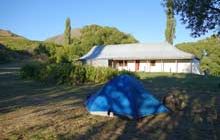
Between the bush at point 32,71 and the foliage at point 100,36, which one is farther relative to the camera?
the foliage at point 100,36

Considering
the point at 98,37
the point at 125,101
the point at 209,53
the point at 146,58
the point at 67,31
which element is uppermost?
the point at 67,31

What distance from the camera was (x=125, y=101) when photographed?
10859 millimetres

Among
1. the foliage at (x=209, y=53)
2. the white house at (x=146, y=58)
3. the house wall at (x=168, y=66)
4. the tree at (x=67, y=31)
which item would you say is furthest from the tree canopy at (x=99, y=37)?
the house wall at (x=168, y=66)

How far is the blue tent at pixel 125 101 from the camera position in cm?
1082

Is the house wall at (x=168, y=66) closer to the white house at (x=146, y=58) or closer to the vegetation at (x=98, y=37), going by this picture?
the white house at (x=146, y=58)

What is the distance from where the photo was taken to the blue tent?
1082cm

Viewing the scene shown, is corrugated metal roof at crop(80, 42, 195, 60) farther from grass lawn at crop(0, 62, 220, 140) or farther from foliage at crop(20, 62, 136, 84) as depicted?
grass lawn at crop(0, 62, 220, 140)

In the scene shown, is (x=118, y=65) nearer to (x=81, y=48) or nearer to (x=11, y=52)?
(x=81, y=48)

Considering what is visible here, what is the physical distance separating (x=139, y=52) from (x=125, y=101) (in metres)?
43.1

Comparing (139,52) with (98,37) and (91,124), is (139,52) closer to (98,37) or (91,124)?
(98,37)

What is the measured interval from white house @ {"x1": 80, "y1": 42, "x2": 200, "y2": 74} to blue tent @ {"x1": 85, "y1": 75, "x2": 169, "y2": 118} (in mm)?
37209

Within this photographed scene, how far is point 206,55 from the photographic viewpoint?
66688 millimetres

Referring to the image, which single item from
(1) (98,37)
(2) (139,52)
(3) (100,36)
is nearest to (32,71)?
(2) (139,52)

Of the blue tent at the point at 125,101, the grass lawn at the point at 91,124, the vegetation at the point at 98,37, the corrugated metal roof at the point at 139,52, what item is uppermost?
the vegetation at the point at 98,37
